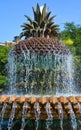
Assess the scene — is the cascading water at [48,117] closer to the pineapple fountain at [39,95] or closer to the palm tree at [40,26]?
the pineapple fountain at [39,95]

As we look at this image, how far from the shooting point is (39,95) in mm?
10453

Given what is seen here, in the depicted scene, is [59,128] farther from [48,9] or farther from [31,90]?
[48,9]

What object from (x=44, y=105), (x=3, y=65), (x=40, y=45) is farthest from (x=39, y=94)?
(x=3, y=65)

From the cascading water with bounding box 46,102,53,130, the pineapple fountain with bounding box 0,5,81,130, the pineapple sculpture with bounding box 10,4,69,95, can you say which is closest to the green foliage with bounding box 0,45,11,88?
the pineapple fountain with bounding box 0,5,81,130

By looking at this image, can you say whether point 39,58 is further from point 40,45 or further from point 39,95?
point 39,95

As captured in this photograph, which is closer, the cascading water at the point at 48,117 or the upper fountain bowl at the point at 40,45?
the cascading water at the point at 48,117

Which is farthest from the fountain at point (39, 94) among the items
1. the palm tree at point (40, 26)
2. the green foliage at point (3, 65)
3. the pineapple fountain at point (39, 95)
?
the green foliage at point (3, 65)

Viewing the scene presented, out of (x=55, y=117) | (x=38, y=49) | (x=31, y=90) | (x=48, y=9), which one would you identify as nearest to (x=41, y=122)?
(x=55, y=117)

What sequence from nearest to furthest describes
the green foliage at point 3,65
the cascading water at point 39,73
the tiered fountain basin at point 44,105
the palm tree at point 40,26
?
the tiered fountain basin at point 44,105 < the cascading water at point 39,73 < the palm tree at point 40,26 < the green foliage at point 3,65

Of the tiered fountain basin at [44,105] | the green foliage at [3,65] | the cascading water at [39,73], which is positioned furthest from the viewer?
the green foliage at [3,65]

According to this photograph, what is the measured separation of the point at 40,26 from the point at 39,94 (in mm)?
2298

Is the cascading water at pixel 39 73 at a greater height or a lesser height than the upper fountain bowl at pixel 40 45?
lesser

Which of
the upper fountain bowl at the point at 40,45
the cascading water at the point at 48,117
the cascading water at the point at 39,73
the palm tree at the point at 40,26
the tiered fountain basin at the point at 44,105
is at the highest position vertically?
the palm tree at the point at 40,26

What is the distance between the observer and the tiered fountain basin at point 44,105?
8953 mm
